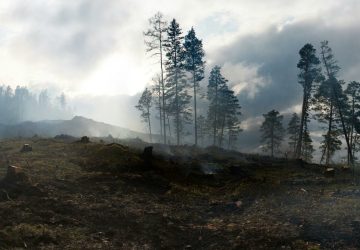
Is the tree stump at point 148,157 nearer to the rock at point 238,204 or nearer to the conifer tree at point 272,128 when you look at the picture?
the rock at point 238,204

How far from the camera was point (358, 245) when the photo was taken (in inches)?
422

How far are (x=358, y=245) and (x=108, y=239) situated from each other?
7911 mm

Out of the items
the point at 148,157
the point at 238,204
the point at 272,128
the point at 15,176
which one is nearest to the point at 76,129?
the point at 272,128

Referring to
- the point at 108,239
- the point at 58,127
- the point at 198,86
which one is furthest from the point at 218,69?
the point at 58,127

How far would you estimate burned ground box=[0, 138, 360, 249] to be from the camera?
12.3 m

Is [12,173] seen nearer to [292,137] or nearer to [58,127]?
[292,137]

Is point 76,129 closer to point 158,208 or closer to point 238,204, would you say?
point 158,208

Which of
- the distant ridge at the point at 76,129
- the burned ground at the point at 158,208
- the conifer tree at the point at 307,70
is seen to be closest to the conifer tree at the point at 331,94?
the conifer tree at the point at 307,70

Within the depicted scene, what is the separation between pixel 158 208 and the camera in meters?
17.2

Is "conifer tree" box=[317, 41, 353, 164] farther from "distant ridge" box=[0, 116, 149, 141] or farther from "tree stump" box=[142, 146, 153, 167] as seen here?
"distant ridge" box=[0, 116, 149, 141]

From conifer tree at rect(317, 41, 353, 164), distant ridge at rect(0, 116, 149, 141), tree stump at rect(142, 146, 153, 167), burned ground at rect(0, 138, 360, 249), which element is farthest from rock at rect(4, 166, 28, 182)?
distant ridge at rect(0, 116, 149, 141)

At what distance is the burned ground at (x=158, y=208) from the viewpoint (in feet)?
40.3

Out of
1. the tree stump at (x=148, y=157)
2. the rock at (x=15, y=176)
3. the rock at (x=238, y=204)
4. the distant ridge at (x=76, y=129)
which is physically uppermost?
the distant ridge at (x=76, y=129)

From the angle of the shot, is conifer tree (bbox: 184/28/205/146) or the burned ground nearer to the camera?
the burned ground
